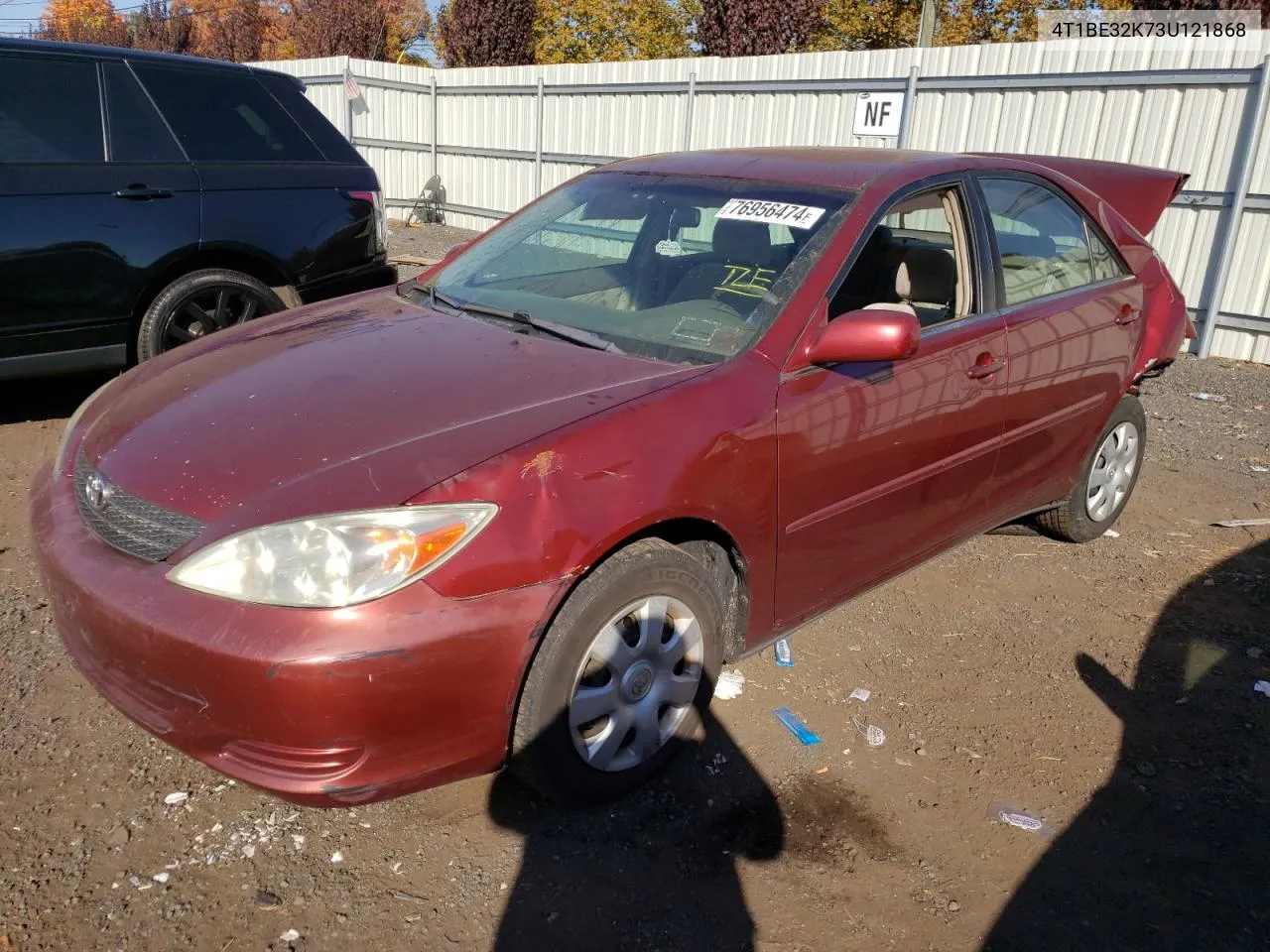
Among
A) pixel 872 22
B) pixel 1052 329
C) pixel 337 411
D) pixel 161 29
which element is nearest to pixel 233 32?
pixel 161 29

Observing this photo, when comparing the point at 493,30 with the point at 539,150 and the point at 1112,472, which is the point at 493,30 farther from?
the point at 1112,472

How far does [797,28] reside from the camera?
19.0 m

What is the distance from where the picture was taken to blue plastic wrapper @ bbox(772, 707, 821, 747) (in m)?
3.07

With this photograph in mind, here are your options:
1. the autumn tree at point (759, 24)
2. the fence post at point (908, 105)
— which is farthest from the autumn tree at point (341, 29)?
the fence post at point (908, 105)

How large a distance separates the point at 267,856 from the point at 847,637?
7.07 ft

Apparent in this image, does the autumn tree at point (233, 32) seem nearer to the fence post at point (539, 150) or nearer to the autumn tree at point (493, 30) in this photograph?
the autumn tree at point (493, 30)

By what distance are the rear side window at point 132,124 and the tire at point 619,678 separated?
407 cm

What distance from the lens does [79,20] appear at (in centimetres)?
4909

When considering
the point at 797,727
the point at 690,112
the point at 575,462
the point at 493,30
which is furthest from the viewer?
the point at 493,30

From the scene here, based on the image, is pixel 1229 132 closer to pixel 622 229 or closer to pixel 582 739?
pixel 622 229

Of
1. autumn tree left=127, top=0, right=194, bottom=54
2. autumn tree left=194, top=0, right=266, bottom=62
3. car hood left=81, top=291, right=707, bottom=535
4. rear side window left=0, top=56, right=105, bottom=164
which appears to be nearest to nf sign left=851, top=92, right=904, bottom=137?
rear side window left=0, top=56, right=105, bottom=164

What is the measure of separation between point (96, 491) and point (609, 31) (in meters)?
31.4

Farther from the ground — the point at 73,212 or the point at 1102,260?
the point at 1102,260

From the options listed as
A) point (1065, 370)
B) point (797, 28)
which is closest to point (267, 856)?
point (1065, 370)
